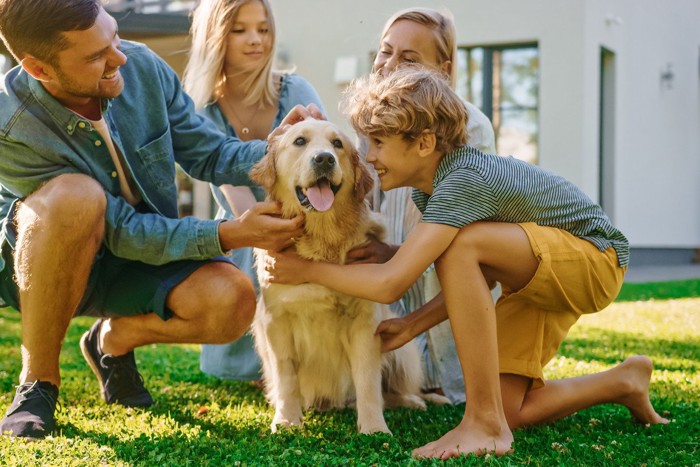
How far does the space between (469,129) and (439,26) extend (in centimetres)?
57

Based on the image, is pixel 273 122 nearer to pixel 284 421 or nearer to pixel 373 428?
pixel 284 421

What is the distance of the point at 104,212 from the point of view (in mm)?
3332

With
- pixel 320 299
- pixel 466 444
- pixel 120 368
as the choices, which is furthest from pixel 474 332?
pixel 120 368

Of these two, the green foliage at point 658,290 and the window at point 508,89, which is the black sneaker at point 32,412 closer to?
the green foliage at point 658,290

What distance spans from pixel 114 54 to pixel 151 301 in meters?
1.07

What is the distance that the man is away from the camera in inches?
126

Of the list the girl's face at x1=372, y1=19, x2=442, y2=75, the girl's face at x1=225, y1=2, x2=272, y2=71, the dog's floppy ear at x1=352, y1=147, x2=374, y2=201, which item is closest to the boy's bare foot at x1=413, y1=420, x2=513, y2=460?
the dog's floppy ear at x1=352, y1=147, x2=374, y2=201

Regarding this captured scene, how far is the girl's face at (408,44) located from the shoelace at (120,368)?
1844 mm

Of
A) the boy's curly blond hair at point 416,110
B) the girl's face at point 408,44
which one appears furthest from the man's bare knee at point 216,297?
the girl's face at point 408,44

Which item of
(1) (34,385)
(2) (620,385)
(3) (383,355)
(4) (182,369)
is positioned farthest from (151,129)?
(2) (620,385)

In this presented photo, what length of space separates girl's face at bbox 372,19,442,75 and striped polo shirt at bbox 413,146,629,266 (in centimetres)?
94

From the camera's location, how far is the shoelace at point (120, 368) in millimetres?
3879

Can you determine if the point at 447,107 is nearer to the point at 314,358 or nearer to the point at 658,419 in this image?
the point at 314,358

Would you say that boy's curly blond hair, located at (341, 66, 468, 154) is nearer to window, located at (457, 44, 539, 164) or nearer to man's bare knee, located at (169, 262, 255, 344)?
man's bare knee, located at (169, 262, 255, 344)
